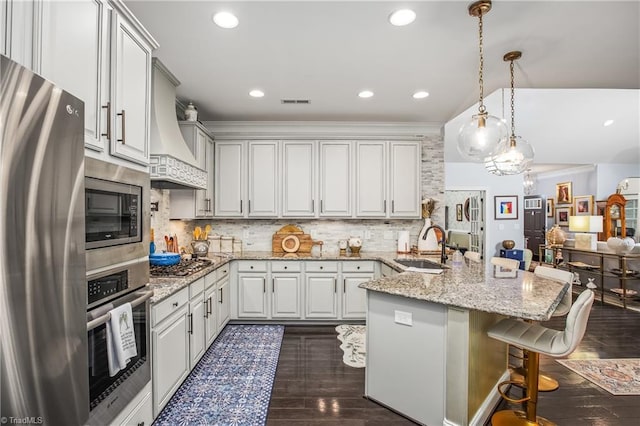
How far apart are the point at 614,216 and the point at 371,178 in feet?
21.9

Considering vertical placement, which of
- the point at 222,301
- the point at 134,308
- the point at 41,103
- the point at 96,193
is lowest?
the point at 222,301

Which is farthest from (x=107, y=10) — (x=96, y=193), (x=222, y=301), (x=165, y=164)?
(x=222, y=301)

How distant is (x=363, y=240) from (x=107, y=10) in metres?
3.77

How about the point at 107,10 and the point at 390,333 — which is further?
the point at 390,333

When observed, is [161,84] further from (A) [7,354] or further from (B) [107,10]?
(A) [7,354]

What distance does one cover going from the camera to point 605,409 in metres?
2.33

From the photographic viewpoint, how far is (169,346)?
222cm

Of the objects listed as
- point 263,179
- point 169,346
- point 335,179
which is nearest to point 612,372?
point 335,179

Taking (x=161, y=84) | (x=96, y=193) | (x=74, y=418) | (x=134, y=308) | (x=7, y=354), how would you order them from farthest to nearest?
(x=161, y=84), (x=134, y=308), (x=96, y=193), (x=74, y=418), (x=7, y=354)

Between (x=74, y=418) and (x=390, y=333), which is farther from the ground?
(x=74, y=418)

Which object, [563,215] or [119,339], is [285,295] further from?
[563,215]

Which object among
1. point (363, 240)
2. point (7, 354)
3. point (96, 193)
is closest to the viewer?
point (7, 354)

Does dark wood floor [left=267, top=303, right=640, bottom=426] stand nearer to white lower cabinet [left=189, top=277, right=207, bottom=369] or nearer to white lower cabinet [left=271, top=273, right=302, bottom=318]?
white lower cabinet [left=271, top=273, right=302, bottom=318]

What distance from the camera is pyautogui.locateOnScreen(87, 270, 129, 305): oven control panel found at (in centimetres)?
135
